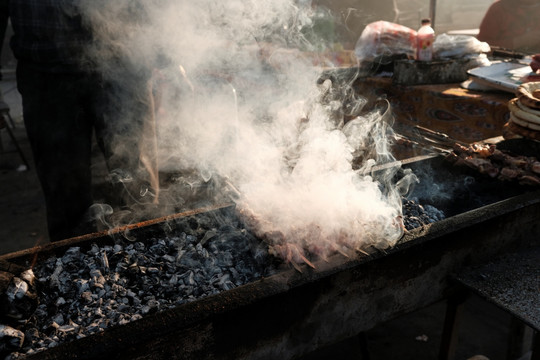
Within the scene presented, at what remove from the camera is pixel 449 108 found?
5004 millimetres

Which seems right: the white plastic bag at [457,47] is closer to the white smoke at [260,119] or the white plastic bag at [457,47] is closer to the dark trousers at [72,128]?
the white smoke at [260,119]

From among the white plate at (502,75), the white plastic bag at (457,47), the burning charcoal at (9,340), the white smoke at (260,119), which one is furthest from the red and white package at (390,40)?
the burning charcoal at (9,340)

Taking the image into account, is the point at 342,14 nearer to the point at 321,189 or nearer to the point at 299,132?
the point at 299,132

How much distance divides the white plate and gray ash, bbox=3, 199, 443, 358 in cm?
370

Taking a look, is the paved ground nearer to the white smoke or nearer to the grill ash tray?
the grill ash tray

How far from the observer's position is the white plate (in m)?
4.54

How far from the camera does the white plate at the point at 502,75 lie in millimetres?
4539

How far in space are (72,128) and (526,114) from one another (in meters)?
4.31

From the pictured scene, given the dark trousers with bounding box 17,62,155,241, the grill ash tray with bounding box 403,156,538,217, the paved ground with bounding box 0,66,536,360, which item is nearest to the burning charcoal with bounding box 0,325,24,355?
the dark trousers with bounding box 17,62,155,241

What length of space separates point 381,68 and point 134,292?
17.0 ft

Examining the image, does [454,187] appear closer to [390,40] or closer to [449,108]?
[449,108]

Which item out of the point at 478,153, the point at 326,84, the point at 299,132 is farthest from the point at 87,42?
the point at 478,153

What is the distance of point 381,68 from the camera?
242 inches

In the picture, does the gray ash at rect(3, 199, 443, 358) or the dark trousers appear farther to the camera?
the dark trousers
